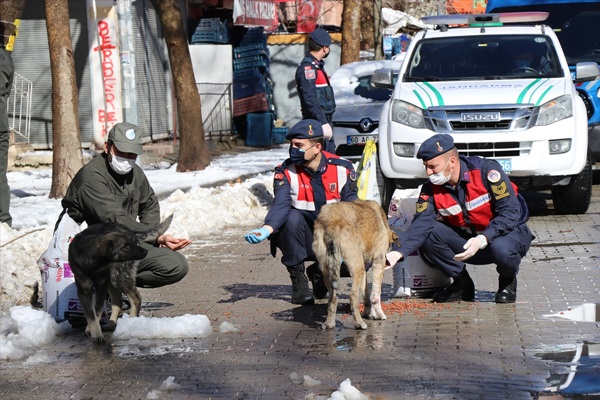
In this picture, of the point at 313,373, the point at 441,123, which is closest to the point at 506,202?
the point at 313,373

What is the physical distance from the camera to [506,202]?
8.14 meters

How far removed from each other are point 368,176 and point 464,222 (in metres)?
3.15

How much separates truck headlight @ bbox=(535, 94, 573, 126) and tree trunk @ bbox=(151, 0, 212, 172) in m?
7.36

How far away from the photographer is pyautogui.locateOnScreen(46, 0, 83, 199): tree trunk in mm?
A: 14336

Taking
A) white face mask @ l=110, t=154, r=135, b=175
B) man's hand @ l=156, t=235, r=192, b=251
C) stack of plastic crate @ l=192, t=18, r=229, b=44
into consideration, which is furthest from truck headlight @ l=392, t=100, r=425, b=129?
stack of plastic crate @ l=192, t=18, r=229, b=44

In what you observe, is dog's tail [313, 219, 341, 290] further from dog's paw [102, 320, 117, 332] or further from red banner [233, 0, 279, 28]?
red banner [233, 0, 279, 28]

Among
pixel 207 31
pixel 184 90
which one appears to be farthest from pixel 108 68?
pixel 207 31

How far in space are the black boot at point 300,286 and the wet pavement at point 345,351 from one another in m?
0.10

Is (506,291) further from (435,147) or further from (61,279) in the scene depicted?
(61,279)

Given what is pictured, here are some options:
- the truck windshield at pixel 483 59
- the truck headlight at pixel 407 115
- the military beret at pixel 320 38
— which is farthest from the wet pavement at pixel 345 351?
the military beret at pixel 320 38

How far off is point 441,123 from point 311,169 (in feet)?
13.9

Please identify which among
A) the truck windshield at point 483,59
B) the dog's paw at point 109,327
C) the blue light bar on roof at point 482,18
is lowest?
the dog's paw at point 109,327

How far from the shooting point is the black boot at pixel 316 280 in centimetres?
867

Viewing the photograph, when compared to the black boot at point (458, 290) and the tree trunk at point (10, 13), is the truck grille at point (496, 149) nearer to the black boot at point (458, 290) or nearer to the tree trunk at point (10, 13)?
the black boot at point (458, 290)
